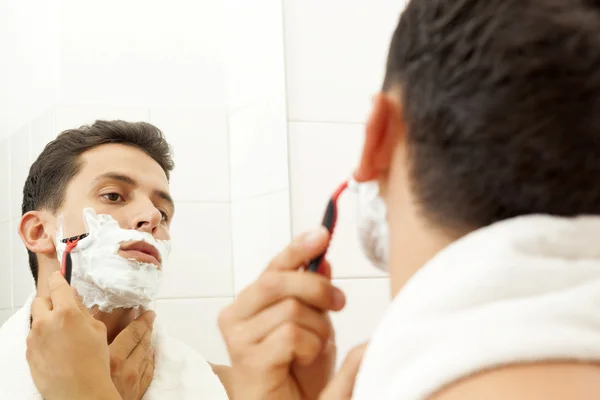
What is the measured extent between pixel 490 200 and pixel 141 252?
2.56 ft

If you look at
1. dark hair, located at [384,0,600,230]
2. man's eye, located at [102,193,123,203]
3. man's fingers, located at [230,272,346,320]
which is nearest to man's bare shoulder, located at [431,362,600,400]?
dark hair, located at [384,0,600,230]

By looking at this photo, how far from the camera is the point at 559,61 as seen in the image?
42 cm

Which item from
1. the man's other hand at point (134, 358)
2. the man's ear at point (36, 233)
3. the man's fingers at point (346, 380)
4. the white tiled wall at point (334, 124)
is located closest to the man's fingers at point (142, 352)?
the man's other hand at point (134, 358)

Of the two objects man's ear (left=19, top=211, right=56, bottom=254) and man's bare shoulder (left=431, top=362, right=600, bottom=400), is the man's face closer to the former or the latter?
man's ear (left=19, top=211, right=56, bottom=254)

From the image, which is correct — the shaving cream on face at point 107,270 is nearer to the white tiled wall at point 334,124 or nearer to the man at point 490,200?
the white tiled wall at point 334,124

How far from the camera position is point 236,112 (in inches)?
49.0

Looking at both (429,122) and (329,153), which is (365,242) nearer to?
(429,122)

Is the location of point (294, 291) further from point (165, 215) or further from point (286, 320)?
point (165, 215)

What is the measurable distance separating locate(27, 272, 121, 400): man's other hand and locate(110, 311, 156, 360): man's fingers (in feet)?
0.16

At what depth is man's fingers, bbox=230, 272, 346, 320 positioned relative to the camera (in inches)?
23.5

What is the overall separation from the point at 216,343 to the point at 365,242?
646 millimetres

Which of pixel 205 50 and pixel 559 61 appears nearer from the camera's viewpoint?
pixel 559 61

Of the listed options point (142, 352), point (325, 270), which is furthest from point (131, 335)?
point (325, 270)

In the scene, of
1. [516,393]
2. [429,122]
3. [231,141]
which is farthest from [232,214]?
[516,393]
